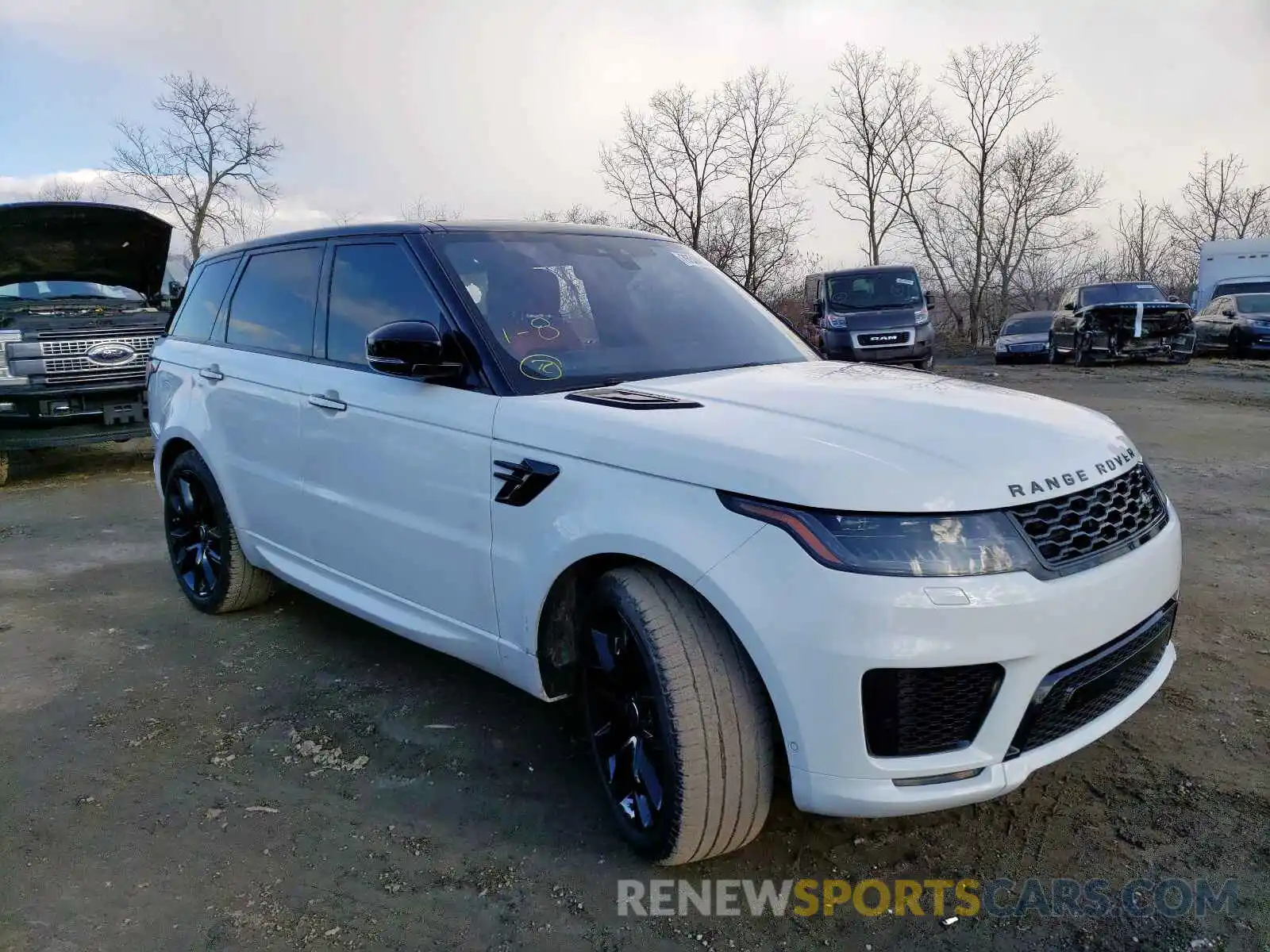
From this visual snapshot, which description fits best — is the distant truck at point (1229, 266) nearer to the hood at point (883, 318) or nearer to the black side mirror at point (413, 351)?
the hood at point (883, 318)

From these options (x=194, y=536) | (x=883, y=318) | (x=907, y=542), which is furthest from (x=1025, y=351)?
(x=907, y=542)

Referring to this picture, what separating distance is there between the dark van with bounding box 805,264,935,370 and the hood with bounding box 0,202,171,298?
10.7 m

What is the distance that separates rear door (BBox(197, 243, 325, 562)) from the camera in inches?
143

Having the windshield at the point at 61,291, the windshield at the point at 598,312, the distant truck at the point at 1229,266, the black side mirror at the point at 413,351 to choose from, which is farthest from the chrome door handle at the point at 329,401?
the distant truck at the point at 1229,266

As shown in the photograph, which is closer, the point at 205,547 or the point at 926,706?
the point at 926,706

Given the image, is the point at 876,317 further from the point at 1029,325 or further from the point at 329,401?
the point at 329,401

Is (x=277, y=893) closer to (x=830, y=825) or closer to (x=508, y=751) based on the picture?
(x=508, y=751)

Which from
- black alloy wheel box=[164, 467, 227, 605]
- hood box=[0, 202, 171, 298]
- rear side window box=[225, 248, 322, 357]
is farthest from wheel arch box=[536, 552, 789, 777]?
hood box=[0, 202, 171, 298]

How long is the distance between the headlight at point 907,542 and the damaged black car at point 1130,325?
1690 centimetres

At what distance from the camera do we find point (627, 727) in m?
2.52

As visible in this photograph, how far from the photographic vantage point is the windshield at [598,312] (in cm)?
293

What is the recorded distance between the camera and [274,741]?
325cm

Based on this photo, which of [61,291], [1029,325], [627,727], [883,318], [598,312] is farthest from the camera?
[1029,325]

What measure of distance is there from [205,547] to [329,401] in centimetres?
169
